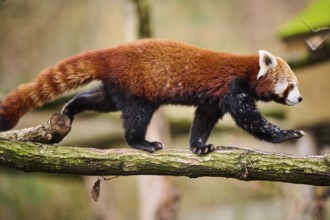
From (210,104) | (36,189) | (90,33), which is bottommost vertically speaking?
(36,189)

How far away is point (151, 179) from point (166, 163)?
8.18 feet

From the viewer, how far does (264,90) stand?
421cm

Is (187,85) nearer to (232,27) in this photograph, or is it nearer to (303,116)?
(303,116)

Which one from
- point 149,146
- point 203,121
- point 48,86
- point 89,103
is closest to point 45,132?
point 48,86

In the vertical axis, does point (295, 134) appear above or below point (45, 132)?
above

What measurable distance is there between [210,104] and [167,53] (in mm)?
443

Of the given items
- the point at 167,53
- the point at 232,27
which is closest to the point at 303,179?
the point at 167,53

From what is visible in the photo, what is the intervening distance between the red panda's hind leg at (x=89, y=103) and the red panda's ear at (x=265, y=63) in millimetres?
995

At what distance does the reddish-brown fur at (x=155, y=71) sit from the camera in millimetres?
3879

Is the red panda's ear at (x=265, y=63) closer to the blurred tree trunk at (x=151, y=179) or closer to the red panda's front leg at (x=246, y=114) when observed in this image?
the red panda's front leg at (x=246, y=114)

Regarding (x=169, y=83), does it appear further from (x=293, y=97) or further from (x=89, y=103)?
(x=293, y=97)

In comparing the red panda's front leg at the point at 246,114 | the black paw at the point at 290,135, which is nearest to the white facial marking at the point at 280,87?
the red panda's front leg at the point at 246,114

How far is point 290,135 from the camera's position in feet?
12.8

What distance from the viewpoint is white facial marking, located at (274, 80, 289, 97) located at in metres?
4.23
